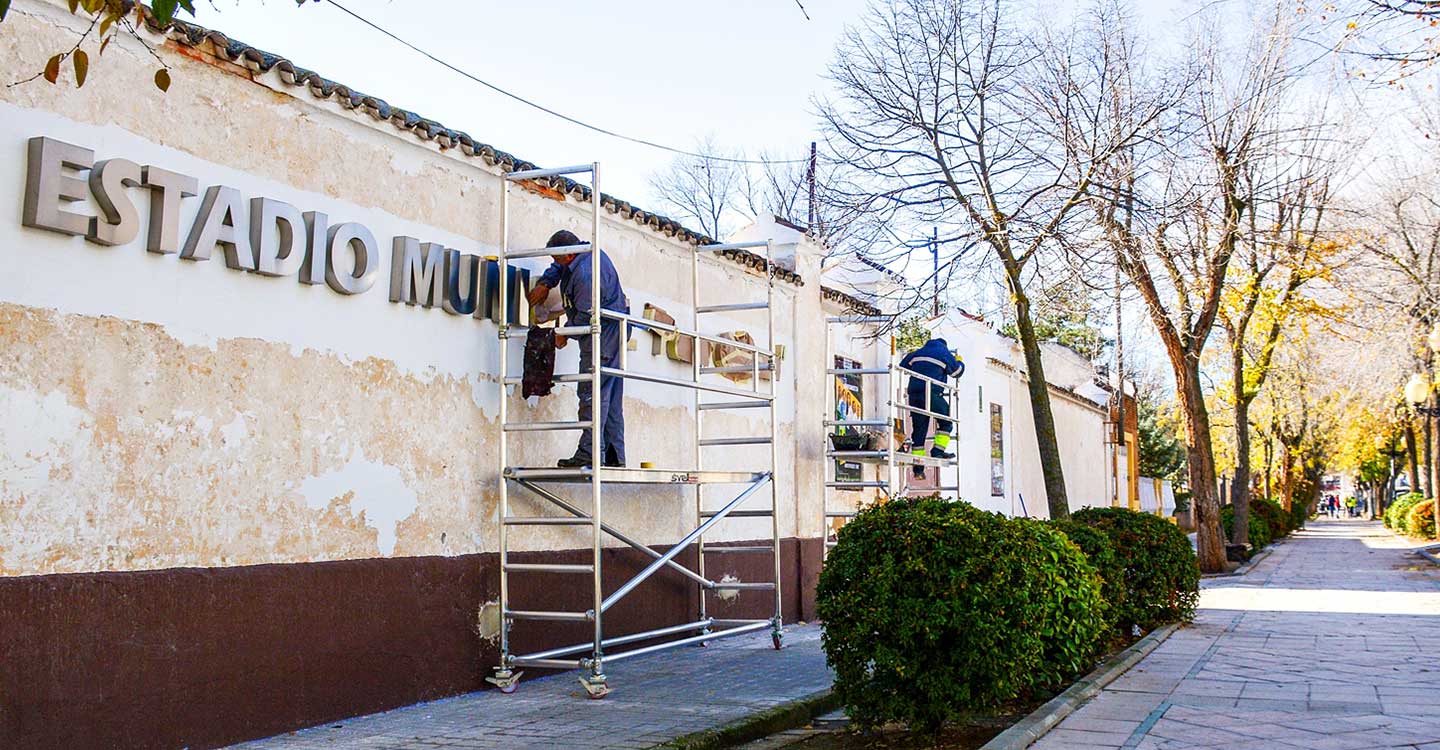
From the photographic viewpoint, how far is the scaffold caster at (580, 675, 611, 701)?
8.38m

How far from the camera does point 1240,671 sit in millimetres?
9516

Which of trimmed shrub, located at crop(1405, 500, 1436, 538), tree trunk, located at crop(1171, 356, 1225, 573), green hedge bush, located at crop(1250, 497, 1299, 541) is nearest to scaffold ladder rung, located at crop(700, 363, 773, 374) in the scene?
tree trunk, located at crop(1171, 356, 1225, 573)

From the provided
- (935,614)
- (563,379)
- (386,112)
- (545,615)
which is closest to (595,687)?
(545,615)

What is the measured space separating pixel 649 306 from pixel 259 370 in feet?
14.4

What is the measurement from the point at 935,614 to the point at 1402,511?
3854 cm

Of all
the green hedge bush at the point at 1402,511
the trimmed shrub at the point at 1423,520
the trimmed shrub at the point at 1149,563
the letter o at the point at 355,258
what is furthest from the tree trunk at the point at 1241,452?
the letter o at the point at 355,258

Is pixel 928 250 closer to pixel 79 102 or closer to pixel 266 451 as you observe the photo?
pixel 266 451

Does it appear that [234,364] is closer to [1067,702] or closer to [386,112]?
[386,112]

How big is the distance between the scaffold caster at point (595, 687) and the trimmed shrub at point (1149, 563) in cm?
468

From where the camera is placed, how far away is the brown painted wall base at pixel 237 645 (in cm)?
574

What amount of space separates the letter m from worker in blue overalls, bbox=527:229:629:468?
76 cm

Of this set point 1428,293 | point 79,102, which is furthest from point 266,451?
point 1428,293

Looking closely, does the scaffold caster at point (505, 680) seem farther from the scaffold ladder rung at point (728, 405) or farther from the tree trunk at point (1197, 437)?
the tree trunk at point (1197, 437)

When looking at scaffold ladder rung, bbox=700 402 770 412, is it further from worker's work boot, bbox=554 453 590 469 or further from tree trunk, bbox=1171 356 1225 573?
tree trunk, bbox=1171 356 1225 573
